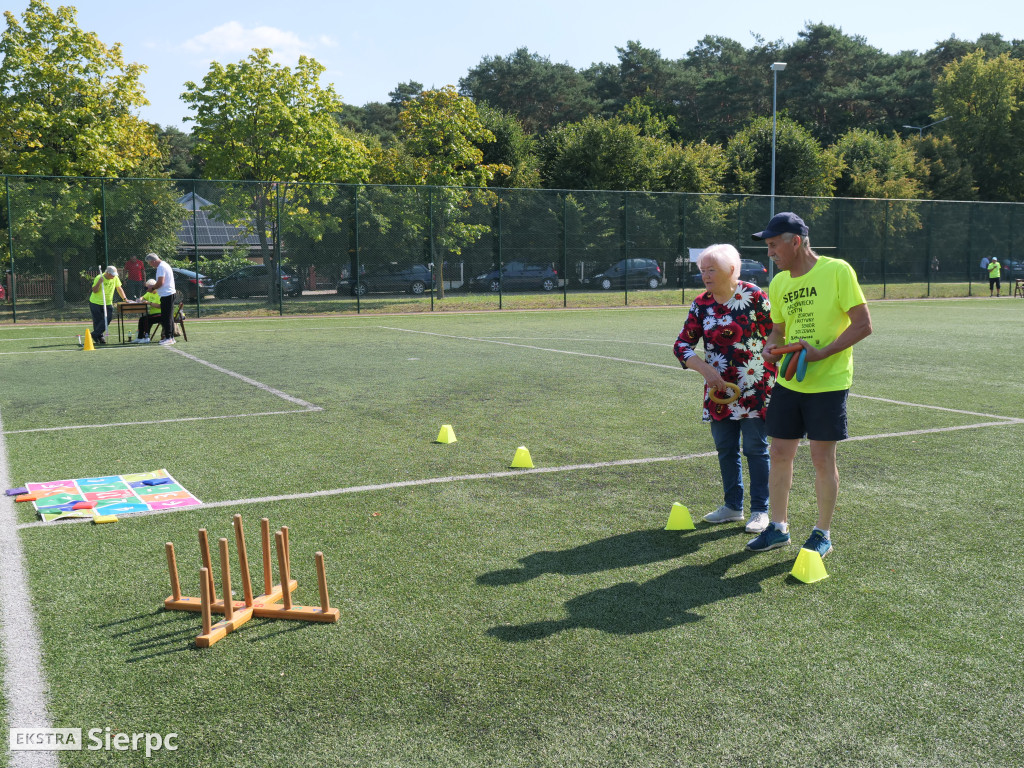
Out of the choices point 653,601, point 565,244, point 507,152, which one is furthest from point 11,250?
point 507,152

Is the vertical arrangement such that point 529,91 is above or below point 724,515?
above

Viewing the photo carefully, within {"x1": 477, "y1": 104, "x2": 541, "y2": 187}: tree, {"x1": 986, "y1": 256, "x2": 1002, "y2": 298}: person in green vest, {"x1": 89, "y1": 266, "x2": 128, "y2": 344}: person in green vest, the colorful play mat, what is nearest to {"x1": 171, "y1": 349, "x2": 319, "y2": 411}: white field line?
{"x1": 89, "y1": 266, "x2": 128, "y2": 344}: person in green vest

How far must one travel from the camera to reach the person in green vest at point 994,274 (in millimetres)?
35406

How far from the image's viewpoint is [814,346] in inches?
186

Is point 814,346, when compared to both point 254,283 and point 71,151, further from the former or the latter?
point 71,151

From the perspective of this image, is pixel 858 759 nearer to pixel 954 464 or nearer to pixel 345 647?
pixel 345 647

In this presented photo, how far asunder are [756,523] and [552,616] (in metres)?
1.88

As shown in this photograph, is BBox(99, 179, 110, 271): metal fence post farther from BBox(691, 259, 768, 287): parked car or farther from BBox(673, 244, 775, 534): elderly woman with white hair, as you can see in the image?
BBox(691, 259, 768, 287): parked car

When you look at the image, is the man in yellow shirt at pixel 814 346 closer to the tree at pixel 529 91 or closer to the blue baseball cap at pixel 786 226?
the blue baseball cap at pixel 786 226

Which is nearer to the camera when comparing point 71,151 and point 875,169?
point 71,151

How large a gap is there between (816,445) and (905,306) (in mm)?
29432

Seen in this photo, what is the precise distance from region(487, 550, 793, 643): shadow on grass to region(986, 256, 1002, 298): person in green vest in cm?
3586

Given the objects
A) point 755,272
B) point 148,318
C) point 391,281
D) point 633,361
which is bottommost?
point 633,361

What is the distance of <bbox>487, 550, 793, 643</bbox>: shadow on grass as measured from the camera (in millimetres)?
4020
